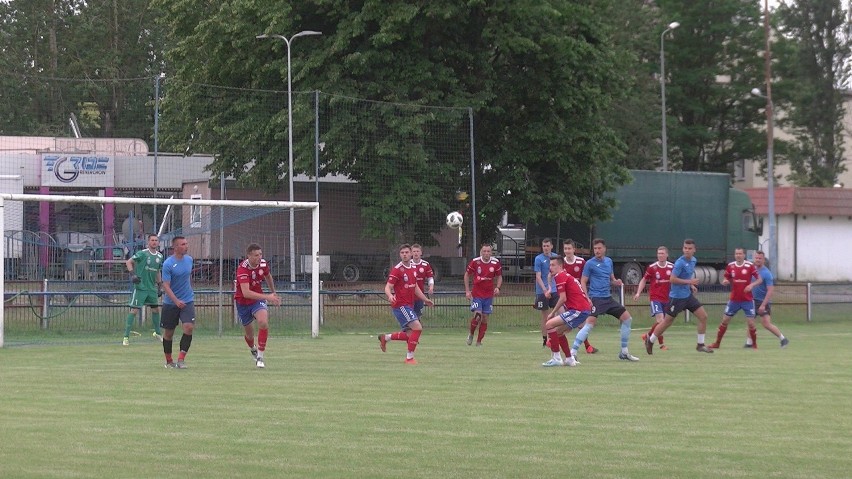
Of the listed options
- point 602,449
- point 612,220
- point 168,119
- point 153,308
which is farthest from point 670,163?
point 602,449

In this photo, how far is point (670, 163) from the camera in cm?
7000

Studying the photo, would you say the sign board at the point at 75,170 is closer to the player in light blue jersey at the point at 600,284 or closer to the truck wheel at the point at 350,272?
the truck wheel at the point at 350,272

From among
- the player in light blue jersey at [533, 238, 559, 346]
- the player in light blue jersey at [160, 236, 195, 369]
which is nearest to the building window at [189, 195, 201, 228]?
the player in light blue jersey at [533, 238, 559, 346]

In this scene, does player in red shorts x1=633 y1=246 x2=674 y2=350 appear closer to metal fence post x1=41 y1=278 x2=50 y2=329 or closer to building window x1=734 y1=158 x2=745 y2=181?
metal fence post x1=41 y1=278 x2=50 y2=329

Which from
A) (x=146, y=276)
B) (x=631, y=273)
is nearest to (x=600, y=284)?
(x=146, y=276)

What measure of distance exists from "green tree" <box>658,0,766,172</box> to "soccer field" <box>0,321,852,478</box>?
49325mm

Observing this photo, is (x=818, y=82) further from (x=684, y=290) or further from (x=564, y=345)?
(x=564, y=345)

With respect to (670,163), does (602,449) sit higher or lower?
lower

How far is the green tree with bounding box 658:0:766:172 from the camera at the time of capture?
69.3m

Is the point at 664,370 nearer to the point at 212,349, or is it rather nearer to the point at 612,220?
the point at 212,349

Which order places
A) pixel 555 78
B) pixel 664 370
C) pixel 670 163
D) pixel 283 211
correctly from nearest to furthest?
pixel 664 370
pixel 283 211
pixel 555 78
pixel 670 163

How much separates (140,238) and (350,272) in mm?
5726

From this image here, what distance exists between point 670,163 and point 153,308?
47.7m

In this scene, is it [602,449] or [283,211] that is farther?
[283,211]
